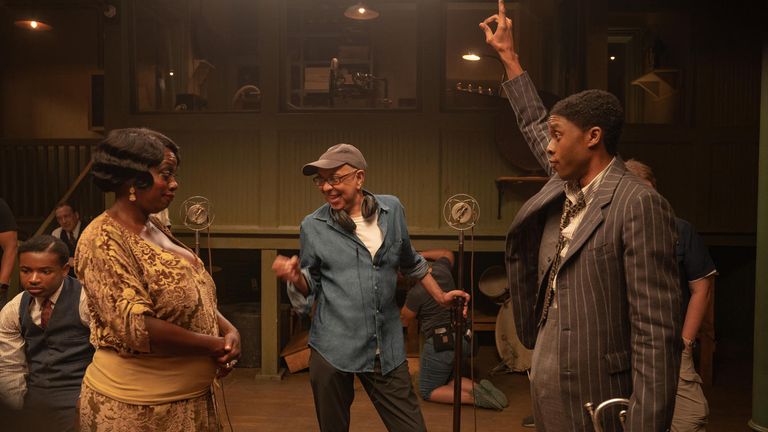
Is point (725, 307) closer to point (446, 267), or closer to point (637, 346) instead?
point (446, 267)

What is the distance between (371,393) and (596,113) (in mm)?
1890

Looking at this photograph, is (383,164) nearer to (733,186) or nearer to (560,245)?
(733,186)

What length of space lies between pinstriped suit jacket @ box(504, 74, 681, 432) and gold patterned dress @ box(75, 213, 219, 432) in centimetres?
119

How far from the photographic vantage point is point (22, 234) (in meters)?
9.72

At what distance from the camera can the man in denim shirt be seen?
330 cm

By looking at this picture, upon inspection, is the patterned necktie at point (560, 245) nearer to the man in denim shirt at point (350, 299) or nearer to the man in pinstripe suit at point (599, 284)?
the man in pinstripe suit at point (599, 284)

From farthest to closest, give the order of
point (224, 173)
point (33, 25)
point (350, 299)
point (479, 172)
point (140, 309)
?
point (33, 25)
point (224, 173)
point (479, 172)
point (350, 299)
point (140, 309)

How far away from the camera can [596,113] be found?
7.04 ft

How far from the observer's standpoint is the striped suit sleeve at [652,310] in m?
1.93

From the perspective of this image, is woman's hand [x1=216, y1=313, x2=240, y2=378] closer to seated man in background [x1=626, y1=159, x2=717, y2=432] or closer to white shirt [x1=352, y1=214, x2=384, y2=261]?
white shirt [x1=352, y1=214, x2=384, y2=261]

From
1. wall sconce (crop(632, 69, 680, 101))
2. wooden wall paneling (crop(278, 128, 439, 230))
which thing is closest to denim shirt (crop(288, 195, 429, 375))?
wooden wall paneling (crop(278, 128, 439, 230))

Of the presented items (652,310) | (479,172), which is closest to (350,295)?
(652,310)

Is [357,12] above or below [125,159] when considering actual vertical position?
above

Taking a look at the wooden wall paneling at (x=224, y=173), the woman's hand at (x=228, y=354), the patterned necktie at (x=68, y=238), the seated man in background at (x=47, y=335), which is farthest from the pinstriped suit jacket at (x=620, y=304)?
the patterned necktie at (x=68, y=238)
